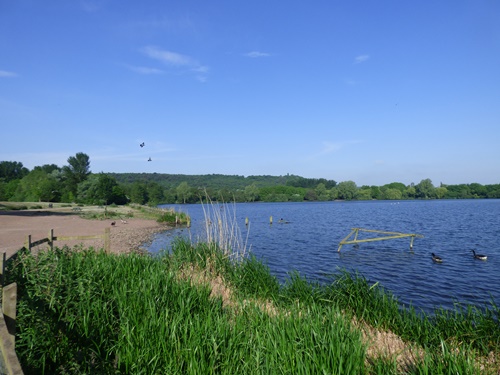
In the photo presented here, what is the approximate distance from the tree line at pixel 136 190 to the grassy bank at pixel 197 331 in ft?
22.5

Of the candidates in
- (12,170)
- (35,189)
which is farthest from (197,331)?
(12,170)

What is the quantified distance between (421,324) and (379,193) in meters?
170

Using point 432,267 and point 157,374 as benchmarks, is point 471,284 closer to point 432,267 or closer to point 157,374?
point 432,267

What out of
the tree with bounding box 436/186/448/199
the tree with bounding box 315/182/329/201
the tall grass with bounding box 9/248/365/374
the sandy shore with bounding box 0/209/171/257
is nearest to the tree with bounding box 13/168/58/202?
the sandy shore with bounding box 0/209/171/257

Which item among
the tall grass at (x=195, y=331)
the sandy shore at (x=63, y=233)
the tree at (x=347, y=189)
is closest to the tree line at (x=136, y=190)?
the tree at (x=347, y=189)

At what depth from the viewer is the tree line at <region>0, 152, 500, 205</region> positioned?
74.4 metres

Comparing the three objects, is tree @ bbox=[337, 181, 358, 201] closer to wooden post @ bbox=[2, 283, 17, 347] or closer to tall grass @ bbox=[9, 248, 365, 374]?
tall grass @ bbox=[9, 248, 365, 374]

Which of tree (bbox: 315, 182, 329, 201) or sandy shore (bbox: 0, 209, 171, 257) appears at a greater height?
tree (bbox: 315, 182, 329, 201)

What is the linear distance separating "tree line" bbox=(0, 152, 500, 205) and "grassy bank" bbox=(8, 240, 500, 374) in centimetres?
684

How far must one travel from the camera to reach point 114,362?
5.86 meters

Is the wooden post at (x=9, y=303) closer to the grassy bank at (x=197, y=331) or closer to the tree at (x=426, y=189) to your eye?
the grassy bank at (x=197, y=331)

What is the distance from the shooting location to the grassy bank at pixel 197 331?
4945 mm

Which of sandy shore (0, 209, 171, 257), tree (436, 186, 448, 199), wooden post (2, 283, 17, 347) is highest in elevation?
tree (436, 186, 448, 199)

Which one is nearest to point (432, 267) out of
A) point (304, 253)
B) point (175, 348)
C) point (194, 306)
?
point (304, 253)
